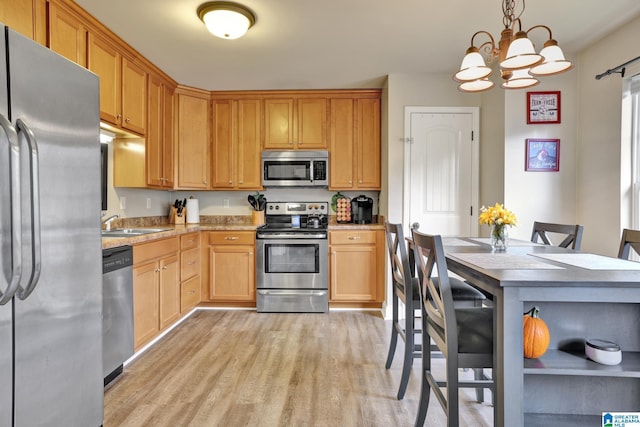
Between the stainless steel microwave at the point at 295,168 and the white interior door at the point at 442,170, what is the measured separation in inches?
37.0

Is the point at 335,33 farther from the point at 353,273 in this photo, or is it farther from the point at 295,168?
the point at 353,273

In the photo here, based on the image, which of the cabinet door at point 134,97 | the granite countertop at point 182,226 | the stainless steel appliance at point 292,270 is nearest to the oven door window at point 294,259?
the stainless steel appliance at point 292,270

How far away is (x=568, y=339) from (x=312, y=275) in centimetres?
242

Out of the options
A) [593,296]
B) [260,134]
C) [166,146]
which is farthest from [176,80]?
[593,296]

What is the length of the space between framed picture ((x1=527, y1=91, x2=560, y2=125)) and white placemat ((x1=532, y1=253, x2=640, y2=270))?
1.66 meters

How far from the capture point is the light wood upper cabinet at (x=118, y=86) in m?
2.46

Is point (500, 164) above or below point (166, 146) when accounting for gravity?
below

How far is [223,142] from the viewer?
12.9 feet

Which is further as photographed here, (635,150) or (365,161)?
(365,161)

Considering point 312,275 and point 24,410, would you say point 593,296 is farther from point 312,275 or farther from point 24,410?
point 312,275

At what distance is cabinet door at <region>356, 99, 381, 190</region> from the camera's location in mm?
3854

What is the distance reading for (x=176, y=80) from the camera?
3.60 meters

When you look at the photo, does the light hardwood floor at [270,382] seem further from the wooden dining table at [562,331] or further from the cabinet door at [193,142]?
the cabinet door at [193,142]

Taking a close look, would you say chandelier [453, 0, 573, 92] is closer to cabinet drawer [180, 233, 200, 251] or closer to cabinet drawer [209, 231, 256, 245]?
cabinet drawer [209, 231, 256, 245]
